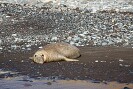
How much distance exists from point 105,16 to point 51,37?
21.7 feet

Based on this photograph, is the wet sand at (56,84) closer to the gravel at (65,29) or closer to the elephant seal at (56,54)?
the elephant seal at (56,54)

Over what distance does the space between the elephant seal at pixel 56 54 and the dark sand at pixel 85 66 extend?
0.55ft

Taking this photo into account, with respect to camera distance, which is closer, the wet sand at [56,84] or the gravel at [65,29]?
the wet sand at [56,84]

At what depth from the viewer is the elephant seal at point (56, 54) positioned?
34.3ft

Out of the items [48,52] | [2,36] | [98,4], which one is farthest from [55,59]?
[98,4]

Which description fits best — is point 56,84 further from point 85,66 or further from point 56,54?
point 56,54

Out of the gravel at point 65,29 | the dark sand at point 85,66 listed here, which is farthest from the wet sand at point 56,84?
the gravel at point 65,29

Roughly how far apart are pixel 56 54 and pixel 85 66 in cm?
113

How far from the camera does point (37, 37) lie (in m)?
14.7

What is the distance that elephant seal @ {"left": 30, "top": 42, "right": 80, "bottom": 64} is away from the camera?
10.4m

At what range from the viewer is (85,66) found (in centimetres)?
991

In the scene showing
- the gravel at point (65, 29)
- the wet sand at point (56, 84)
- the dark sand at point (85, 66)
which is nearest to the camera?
the wet sand at point (56, 84)

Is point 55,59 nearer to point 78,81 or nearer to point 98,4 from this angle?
point 78,81

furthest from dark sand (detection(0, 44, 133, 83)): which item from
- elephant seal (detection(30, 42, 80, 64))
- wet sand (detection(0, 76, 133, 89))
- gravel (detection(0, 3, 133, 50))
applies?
gravel (detection(0, 3, 133, 50))
